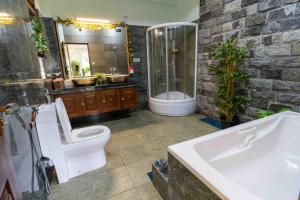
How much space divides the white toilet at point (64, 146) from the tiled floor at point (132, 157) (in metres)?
0.11

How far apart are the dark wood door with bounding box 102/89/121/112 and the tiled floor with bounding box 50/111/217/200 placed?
36 cm

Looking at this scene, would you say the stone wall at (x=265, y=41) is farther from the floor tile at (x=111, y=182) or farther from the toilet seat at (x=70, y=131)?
the toilet seat at (x=70, y=131)

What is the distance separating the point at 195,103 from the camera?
11.7ft

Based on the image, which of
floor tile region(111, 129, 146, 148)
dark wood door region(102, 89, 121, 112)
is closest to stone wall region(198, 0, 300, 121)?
floor tile region(111, 129, 146, 148)

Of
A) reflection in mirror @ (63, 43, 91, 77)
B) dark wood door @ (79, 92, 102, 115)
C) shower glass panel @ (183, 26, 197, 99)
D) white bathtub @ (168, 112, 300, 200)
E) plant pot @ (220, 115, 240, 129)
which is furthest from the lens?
shower glass panel @ (183, 26, 197, 99)

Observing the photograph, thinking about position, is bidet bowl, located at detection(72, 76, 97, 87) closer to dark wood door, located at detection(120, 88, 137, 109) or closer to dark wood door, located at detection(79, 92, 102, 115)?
dark wood door, located at detection(79, 92, 102, 115)

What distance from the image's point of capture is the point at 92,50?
3.16 meters

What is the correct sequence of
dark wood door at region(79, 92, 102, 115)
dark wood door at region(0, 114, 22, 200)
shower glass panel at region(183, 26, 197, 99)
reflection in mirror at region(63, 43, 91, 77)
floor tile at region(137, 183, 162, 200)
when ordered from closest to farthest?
dark wood door at region(0, 114, 22, 200) < floor tile at region(137, 183, 162, 200) < dark wood door at region(79, 92, 102, 115) < reflection in mirror at region(63, 43, 91, 77) < shower glass panel at region(183, 26, 197, 99)

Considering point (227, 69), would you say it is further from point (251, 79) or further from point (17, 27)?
point (17, 27)

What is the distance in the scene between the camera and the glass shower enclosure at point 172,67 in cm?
338

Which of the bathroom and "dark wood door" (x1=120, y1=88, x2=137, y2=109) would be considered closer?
the bathroom

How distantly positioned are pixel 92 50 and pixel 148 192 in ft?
9.07

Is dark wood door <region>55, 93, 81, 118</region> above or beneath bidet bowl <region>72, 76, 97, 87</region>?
beneath

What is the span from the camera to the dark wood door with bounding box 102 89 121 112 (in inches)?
118
